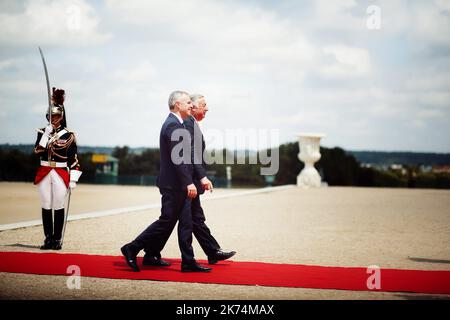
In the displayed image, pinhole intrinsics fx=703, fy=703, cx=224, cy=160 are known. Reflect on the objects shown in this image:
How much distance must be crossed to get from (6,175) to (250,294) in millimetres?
40281

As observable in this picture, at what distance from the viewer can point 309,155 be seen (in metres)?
31.8

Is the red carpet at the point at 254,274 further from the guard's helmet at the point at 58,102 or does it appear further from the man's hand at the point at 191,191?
the guard's helmet at the point at 58,102

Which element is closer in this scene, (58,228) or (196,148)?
(196,148)

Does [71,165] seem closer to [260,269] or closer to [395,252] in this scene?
[260,269]

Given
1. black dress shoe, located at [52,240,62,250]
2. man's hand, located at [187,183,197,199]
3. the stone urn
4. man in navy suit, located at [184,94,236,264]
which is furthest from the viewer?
the stone urn

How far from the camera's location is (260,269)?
24.6 ft

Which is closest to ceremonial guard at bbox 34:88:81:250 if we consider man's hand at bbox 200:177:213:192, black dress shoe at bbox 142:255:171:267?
black dress shoe at bbox 142:255:171:267

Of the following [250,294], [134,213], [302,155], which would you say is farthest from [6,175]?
[250,294]

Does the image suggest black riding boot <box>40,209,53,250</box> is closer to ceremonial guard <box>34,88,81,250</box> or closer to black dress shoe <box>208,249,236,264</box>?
ceremonial guard <box>34,88,81,250</box>

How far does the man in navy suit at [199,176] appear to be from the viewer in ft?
23.7

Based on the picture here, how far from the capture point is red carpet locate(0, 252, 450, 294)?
6.59 meters

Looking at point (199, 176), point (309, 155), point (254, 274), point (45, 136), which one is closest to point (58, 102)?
point (45, 136)

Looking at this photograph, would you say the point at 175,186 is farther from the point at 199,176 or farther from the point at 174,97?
the point at 174,97

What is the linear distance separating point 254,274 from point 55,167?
123 inches
